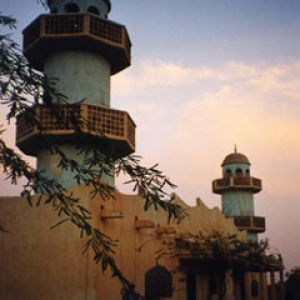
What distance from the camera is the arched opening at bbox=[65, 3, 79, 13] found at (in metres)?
23.4

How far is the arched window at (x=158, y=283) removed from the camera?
730 inches

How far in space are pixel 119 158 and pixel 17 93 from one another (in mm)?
1446

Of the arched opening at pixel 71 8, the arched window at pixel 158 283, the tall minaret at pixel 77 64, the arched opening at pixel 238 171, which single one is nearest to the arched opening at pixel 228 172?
the arched opening at pixel 238 171

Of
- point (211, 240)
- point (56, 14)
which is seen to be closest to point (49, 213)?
point (211, 240)

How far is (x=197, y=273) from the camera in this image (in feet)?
68.4

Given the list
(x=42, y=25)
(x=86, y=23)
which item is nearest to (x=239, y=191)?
(x=86, y=23)

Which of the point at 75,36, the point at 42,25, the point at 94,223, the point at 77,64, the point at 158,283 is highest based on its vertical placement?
the point at 42,25

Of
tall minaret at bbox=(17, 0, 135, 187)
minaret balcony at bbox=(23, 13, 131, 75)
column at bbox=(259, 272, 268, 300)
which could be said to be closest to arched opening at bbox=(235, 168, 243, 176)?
column at bbox=(259, 272, 268, 300)

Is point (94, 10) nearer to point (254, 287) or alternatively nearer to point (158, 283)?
point (158, 283)

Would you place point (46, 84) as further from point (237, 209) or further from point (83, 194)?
point (237, 209)

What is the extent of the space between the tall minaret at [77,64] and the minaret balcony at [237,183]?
16108mm

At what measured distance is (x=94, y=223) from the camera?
54.7 ft

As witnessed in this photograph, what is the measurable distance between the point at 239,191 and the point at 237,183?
131 cm

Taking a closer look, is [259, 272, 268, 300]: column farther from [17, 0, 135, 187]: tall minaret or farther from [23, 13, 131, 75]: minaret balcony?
[23, 13, 131, 75]: minaret balcony
